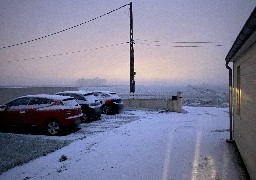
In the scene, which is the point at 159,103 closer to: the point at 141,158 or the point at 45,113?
the point at 45,113

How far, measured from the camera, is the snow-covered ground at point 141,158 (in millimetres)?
6152

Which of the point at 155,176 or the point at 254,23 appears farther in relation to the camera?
the point at 155,176

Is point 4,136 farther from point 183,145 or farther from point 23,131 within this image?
point 183,145

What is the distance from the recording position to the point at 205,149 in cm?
831

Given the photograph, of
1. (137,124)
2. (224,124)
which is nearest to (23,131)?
(137,124)

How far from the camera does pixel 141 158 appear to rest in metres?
7.41

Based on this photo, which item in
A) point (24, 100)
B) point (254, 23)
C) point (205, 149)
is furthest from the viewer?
point (24, 100)

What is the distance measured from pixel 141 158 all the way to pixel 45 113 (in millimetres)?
5260

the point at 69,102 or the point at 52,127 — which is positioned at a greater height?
the point at 69,102

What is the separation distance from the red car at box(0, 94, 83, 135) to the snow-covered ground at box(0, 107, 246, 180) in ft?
2.63

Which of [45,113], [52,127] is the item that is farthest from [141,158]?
[45,113]

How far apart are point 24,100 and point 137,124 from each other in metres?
5.68

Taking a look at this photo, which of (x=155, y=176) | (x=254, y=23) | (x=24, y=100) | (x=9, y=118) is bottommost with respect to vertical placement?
(x=155, y=176)

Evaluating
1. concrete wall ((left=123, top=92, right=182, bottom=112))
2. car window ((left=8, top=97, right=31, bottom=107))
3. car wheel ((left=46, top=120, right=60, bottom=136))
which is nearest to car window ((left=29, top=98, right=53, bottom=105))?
car window ((left=8, top=97, right=31, bottom=107))
